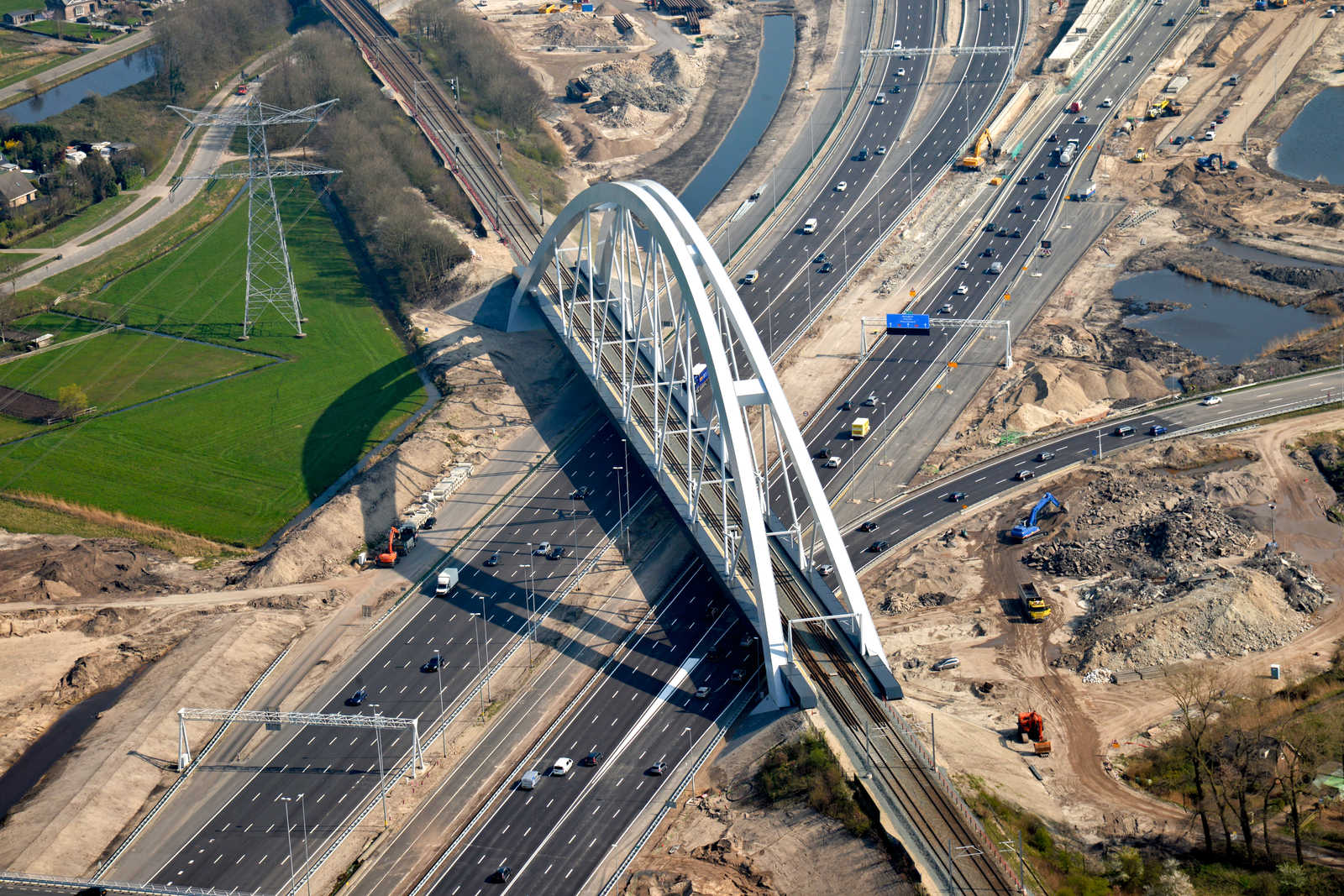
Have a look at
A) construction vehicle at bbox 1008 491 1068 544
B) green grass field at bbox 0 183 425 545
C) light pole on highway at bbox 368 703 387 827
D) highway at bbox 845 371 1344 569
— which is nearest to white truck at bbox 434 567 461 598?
light pole on highway at bbox 368 703 387 827

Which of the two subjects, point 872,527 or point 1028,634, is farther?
point 872,527

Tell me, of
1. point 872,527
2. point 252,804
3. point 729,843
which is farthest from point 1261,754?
point 252,804

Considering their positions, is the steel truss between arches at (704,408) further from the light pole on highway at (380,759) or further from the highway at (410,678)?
the light pole on highway at (380,759)

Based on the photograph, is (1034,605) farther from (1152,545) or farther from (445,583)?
(445,583)

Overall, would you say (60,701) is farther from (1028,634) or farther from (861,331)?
(861,331)

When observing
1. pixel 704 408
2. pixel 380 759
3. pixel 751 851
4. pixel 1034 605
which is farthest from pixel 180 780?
pixel 704 408

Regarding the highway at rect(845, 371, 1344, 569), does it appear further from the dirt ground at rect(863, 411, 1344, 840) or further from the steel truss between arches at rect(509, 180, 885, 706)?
the steel truss between arches at rect(509, 180, 885, 706)
